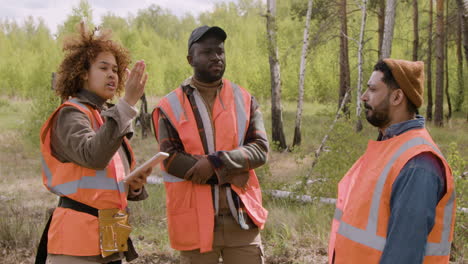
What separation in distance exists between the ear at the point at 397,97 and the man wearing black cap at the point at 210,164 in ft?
3.51

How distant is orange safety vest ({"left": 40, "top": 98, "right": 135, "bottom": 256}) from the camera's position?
2.46 meters

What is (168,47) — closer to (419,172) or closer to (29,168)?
(29,168)

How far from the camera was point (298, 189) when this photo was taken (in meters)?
6.52

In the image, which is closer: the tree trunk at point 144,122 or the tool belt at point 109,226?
the tool belt at point 109,226

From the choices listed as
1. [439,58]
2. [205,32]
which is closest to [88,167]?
[205,32]

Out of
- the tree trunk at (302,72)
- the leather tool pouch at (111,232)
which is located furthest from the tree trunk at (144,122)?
the leather tool pouch at (111,232)

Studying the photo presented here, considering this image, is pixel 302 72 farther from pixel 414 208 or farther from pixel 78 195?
pixel 414 208

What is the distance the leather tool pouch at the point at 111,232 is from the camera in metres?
2.51

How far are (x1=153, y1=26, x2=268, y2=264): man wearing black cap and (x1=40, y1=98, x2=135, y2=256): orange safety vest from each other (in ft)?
1.48

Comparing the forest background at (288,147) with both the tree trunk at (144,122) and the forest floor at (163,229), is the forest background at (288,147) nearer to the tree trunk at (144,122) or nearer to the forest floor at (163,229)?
the forest floor at (163,229)

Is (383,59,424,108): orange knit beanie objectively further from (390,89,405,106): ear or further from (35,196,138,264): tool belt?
(35,196,138,264): tool belt

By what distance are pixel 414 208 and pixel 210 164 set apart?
136 centimetres

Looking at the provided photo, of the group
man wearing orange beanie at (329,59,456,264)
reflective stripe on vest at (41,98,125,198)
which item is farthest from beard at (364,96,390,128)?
reflective stripe on vest at (41,98,125,198)

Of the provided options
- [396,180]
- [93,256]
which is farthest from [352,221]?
[93,256]
